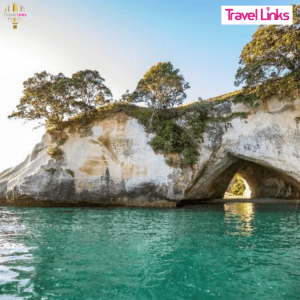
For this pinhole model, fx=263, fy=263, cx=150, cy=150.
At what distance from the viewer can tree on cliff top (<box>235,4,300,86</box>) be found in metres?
19.9

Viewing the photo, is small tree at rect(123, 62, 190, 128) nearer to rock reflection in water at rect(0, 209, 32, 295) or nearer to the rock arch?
the rock arch

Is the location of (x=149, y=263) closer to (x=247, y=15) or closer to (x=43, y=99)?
(x=247, y=15)

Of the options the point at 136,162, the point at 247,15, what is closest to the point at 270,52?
the point at 247,15

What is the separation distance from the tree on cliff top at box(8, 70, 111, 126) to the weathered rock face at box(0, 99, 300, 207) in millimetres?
2474

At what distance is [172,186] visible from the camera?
74.4 feet

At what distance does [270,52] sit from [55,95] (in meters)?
18.7

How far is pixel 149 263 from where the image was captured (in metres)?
7.02

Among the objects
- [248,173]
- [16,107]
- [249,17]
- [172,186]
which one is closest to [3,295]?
[249,17]

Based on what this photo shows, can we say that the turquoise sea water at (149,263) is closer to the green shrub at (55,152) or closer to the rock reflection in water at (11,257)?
the rock reflection in water at (11,257)

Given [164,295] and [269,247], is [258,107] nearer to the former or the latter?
[269,247]

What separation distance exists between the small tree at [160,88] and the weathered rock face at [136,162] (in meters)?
2.47

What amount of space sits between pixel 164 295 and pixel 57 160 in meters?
21.1

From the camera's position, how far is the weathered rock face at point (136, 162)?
75.0 feet

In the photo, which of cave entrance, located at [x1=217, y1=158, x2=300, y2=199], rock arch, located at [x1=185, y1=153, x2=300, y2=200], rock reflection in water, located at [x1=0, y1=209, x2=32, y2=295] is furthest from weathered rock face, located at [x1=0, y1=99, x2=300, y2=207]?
rock reflection in water, located at [x1=0, y1=209, x2=32, y2=295]
